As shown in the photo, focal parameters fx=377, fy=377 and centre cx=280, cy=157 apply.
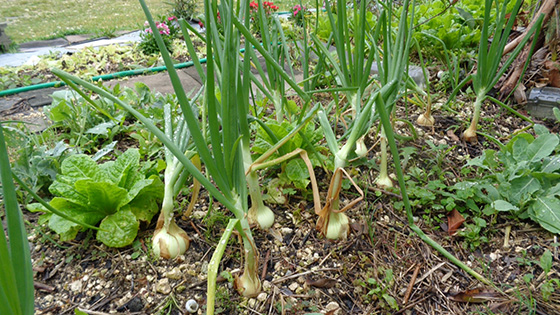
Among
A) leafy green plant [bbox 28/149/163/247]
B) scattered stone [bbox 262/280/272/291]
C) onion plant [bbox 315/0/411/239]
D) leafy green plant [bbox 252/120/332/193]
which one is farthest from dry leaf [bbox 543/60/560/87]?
leafy green plant [bbox 28/149/163/247]

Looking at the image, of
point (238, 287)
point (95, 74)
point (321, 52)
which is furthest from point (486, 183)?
point (95, 74)

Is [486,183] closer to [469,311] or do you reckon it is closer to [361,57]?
[469,311]

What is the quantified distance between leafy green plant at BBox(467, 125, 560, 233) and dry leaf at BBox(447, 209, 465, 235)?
94 millimetres

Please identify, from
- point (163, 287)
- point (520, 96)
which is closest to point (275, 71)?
point (163, 287)

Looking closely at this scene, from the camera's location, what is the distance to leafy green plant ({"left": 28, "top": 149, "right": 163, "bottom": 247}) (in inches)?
46.8

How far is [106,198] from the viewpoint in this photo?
47.4 inches

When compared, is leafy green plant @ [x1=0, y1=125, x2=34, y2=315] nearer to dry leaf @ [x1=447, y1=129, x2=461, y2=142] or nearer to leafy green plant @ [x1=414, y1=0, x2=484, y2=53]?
dry leaf @ [x1=447, y1=129, x2=461, y2=142]

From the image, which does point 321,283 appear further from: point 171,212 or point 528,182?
point 528,182

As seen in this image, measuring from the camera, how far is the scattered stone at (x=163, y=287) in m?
1.10

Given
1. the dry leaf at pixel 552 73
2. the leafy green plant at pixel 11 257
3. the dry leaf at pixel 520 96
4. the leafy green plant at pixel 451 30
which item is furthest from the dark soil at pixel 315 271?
the leafy green plant at pixel 451 30

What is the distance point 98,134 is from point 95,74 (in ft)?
4.37

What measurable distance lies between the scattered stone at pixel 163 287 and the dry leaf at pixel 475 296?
83 cm

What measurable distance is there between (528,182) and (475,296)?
0.49 meters

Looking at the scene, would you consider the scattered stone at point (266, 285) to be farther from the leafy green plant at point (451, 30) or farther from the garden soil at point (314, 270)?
the leafy green plant at point (451, 30)
